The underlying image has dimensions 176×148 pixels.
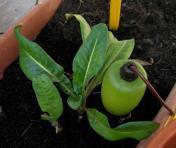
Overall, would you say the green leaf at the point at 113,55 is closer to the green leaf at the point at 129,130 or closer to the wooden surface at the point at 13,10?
the green leaf at the point at 129,130

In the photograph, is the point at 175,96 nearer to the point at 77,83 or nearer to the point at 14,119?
the point at 77,83

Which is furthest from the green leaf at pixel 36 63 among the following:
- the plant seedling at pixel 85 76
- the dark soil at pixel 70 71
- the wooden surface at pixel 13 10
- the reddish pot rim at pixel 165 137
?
the wooden surface at pixel 13 10

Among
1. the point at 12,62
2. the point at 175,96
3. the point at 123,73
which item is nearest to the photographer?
the point at 123,73

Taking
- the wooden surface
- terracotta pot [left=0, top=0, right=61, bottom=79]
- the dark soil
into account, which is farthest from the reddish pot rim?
the wooden surface

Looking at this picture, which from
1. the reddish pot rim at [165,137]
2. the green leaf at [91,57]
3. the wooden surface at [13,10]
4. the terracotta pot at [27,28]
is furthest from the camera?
the wooden surface at [13,10]

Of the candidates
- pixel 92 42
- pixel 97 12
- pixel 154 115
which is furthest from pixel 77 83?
pixel 97 12

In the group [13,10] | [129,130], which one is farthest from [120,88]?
[13,10]

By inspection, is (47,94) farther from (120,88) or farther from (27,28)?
(27,28)

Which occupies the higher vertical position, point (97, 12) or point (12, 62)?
point (97, 12)
